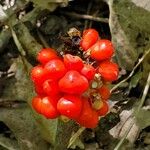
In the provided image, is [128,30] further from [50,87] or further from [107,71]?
[50,87]

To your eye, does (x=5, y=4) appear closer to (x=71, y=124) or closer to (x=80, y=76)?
(x=71, y=124)

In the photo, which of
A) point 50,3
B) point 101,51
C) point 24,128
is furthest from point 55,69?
point 50,3

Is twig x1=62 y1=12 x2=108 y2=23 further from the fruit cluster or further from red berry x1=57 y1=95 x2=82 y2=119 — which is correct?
red berry x1=57 y1=95 x2=82 y2=119

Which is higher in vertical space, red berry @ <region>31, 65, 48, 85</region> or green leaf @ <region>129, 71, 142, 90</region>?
red berry @ <region>31, 65, 48, 85</region>

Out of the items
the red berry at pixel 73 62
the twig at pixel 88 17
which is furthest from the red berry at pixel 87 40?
the twig at pixel 88 17

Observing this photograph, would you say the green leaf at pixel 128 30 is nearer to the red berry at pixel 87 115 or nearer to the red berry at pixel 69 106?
the red berry at pixel 87 115

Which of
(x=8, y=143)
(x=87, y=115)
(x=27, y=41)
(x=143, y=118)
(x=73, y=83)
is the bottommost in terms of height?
(x=8, y=143)

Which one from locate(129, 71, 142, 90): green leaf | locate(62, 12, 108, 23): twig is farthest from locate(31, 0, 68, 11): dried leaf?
locate(129, 71, 142, 90): green leaf
